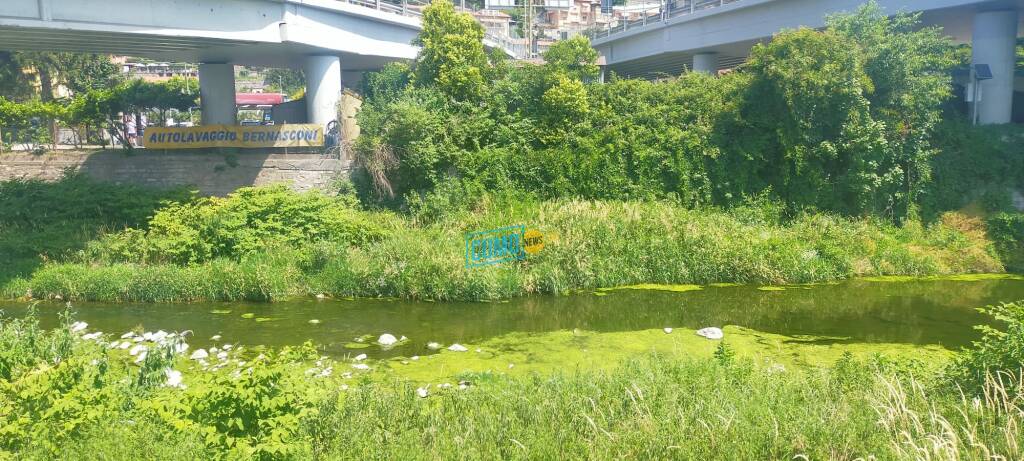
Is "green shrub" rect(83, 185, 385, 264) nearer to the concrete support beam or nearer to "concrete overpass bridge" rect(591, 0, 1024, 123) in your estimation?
"concrete overpass bridge" rect(591, 0, 1024, 123)

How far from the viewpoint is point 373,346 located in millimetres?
13641

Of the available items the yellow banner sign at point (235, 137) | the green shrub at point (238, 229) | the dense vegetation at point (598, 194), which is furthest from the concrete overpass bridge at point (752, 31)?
the green shrub at point (238, 229)

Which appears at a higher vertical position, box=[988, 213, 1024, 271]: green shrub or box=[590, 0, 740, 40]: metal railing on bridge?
box=[590, 0, 740, 40]: metal railing on bridge

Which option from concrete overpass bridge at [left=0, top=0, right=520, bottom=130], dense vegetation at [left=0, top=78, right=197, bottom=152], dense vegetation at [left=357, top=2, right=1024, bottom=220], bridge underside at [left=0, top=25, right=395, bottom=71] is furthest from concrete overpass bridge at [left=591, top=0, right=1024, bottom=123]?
dense vegetation at [left=0, top=78, right=197, bottom=152]

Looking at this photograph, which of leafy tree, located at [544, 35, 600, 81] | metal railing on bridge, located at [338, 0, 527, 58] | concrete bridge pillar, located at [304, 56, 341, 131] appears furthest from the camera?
metal railing on bridge, located at [338, 0, 527, 58]

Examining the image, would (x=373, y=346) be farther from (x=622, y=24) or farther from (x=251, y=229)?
(x=622, y=24)

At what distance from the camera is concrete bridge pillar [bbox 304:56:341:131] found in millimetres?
25328

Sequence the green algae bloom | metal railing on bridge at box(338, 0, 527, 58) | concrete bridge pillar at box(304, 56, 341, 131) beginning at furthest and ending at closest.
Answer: metal railing on bridge at box(338, 0, 527, 58) < concrete bridge pillar at box(304, 56, 341, 131) < the green algae bloom

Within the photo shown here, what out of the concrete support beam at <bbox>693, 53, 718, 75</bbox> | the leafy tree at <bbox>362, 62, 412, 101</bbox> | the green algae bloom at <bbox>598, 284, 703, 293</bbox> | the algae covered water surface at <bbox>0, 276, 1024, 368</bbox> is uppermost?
the concrete support beam at <bbox>693, 53, 718, 75</bbox>

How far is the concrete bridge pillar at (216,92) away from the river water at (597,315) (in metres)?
13.2

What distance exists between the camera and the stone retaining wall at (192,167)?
2278cm

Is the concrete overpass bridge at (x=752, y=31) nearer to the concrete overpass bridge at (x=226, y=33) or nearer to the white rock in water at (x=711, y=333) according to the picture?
the concrete overpass bridge at (x=226, y=33)

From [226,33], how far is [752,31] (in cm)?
1884

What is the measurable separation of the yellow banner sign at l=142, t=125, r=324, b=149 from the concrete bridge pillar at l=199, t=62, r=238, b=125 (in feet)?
13.3
